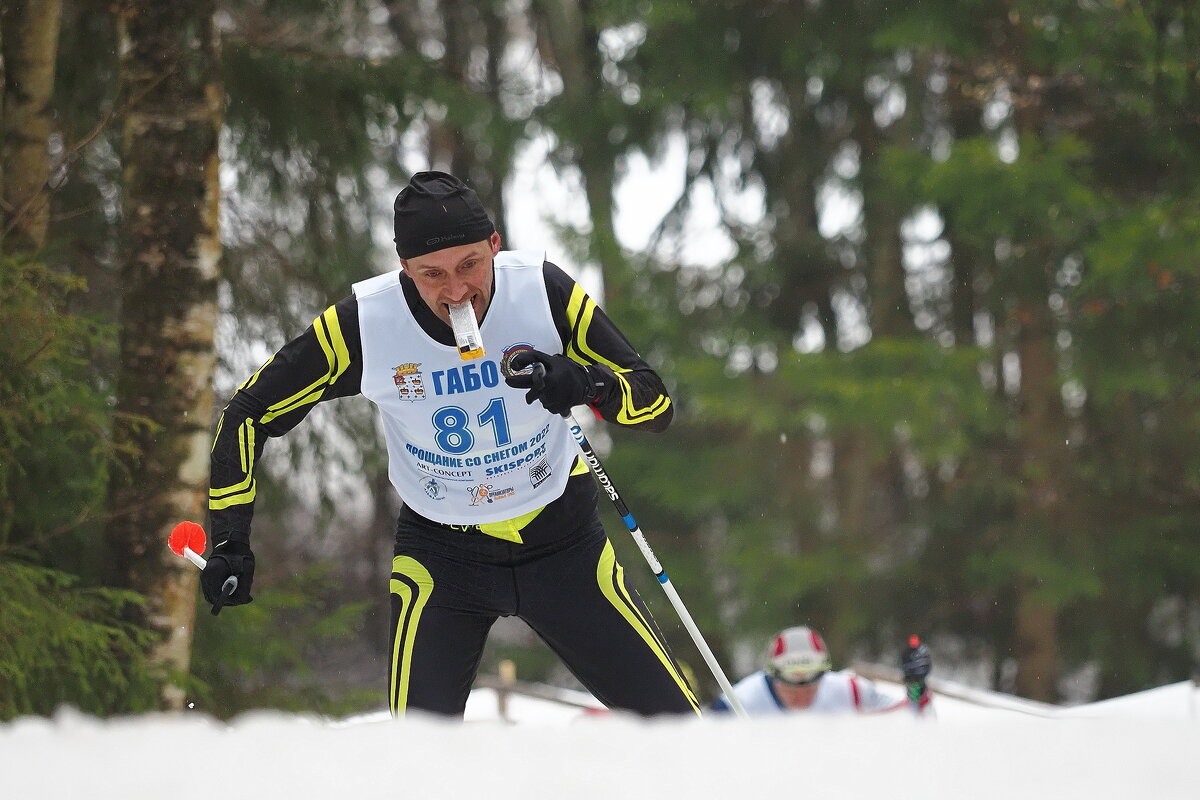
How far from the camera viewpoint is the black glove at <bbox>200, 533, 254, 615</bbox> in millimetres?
2834

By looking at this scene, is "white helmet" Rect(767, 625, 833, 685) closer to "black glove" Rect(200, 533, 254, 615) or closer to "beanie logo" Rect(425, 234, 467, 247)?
"black glove" Rect(200, 533, 254, 615)

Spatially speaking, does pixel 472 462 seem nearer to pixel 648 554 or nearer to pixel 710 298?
pixel 648 554

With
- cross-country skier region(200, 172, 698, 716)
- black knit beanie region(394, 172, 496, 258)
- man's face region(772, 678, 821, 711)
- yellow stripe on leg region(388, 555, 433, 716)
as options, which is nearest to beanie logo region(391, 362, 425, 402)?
cross-country skier region(200, 172, 698, 716)

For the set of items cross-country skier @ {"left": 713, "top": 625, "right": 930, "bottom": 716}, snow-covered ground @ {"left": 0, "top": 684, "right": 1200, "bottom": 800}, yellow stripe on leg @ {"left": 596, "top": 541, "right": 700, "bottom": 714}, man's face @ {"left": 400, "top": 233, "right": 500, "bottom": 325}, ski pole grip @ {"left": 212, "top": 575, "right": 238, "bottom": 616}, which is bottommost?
cross-country skier @ {"left": 713, "top": 625, "right": 930, "bottom": 716}

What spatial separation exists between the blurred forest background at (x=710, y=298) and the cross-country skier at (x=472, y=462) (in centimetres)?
178

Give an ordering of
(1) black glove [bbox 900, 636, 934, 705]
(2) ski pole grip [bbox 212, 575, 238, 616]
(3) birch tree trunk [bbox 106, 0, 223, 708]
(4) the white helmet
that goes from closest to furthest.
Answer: (2) ski pole grip [bbox 212, 575, 238, 616]
(3) birch tree trunk [bbox 106, 0, 223, 708]
(1) black glove [bbox 900, 636, 934, 705]
(4) the white helmet

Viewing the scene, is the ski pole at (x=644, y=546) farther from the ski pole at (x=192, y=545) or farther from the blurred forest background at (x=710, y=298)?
→ the blurred forest background at (x=710, y=298)

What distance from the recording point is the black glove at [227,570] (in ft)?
9.30

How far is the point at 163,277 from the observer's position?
5023mm

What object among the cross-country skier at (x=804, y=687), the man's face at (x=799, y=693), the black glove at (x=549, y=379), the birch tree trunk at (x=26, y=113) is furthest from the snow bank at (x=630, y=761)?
the man's face at (x=799, y=693)

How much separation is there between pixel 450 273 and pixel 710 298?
32.8 ft

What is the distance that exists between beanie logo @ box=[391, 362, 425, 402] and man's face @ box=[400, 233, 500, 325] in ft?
0.52

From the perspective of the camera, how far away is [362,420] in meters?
7.11

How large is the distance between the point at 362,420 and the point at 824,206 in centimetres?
751
